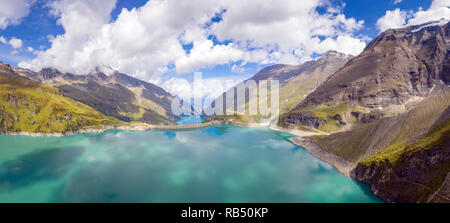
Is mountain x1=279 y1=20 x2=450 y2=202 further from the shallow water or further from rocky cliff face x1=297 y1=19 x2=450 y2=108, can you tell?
the shallow water

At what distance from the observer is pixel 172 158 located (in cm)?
→ 6862

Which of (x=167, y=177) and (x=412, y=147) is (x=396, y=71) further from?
(x=167, y=177)

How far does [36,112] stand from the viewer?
397ft

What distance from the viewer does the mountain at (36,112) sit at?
366 ft

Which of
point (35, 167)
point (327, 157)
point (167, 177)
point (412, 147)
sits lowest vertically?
point (167, 177)

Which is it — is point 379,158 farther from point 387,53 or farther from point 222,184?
point 387,53

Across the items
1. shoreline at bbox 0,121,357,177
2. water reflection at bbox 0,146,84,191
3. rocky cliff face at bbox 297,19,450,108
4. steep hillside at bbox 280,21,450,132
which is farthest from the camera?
rocky cliff face at bbox 297,19,450,108

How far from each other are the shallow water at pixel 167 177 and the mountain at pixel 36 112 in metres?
38.8

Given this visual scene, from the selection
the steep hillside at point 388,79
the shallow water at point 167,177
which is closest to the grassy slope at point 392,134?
the shallow water at point 167,177

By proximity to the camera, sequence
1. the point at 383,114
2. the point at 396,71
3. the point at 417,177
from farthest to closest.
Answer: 1. the point at 396,71
2. the point at 383,114
3. the point at 417,177

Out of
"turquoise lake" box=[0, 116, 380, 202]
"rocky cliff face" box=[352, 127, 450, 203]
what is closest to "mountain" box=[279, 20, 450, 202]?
"rocky cliff face" box=[352, 127, 450, 203]

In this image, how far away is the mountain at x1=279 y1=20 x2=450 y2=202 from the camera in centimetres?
3897

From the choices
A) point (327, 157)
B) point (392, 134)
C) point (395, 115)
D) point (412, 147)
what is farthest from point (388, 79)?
point (412, 147)
